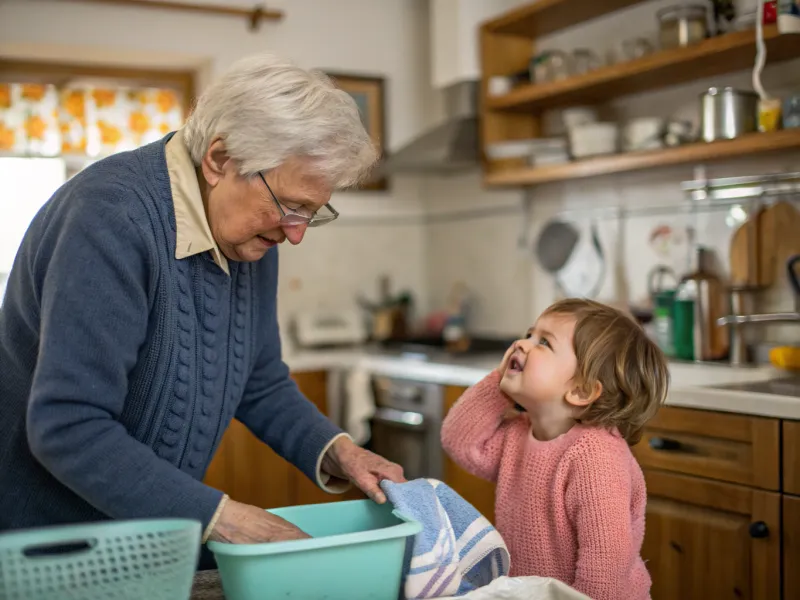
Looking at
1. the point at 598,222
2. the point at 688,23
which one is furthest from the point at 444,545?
the point at 598,222

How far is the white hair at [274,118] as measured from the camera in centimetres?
128

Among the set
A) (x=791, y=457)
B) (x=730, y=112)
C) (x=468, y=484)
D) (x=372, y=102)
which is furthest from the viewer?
(x=372, y=102)

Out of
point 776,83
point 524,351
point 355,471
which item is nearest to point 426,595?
point 355,471

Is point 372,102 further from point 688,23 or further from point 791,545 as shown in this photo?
point 791,545

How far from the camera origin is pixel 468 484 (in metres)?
3.10

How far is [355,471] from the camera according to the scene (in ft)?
4.65

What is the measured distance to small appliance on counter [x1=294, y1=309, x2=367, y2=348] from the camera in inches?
155

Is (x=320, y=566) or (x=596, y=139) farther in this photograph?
(x=596, y=139)

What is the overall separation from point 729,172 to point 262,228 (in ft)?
6.53

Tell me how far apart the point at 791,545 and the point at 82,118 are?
3232 millimetres

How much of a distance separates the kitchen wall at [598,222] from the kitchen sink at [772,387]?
0.44m

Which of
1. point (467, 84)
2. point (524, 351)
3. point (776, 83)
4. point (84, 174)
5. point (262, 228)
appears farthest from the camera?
point (467, 84)

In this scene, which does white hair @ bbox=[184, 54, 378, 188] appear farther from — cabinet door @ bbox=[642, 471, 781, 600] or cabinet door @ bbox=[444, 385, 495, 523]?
cabinet door @ bbox=[444, 385, 495, 523]

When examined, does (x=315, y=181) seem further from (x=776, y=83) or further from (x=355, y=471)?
(x=776, y=83)
